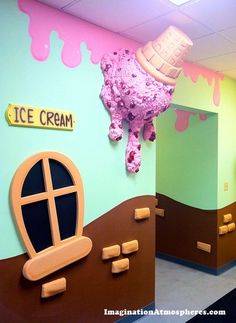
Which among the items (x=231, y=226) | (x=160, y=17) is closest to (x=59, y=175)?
(x=160, y=17)

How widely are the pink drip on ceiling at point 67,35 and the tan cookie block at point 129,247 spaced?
53.4 inches

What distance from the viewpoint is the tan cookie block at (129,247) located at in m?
2.19

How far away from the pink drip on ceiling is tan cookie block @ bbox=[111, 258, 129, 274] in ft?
4.72

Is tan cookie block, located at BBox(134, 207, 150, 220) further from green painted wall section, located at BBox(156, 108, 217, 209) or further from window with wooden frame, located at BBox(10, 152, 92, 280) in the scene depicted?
green painted wall section, located at BBox(156, 108, 217, 209)

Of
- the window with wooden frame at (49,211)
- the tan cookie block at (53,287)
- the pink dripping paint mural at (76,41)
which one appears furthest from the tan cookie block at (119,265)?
the pink dripping paint mural at (76,41)

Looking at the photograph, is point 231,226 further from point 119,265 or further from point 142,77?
point 142,77

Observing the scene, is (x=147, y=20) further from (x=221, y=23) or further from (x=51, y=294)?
(x=51, y=294)

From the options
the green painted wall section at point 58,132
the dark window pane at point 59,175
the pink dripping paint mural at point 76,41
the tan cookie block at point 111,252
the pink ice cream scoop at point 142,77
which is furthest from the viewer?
the tan cookie block at point 111,252

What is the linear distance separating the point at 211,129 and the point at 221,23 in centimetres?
142

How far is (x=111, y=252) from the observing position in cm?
209

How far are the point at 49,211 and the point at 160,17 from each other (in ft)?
4.70

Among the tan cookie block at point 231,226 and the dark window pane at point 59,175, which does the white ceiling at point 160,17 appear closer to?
the dark window pane at point 59,175

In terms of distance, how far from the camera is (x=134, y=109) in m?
2.03

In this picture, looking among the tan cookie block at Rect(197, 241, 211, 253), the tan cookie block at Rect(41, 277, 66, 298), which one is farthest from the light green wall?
the tan cookie block at Rect(41, 277, 66, 298)
